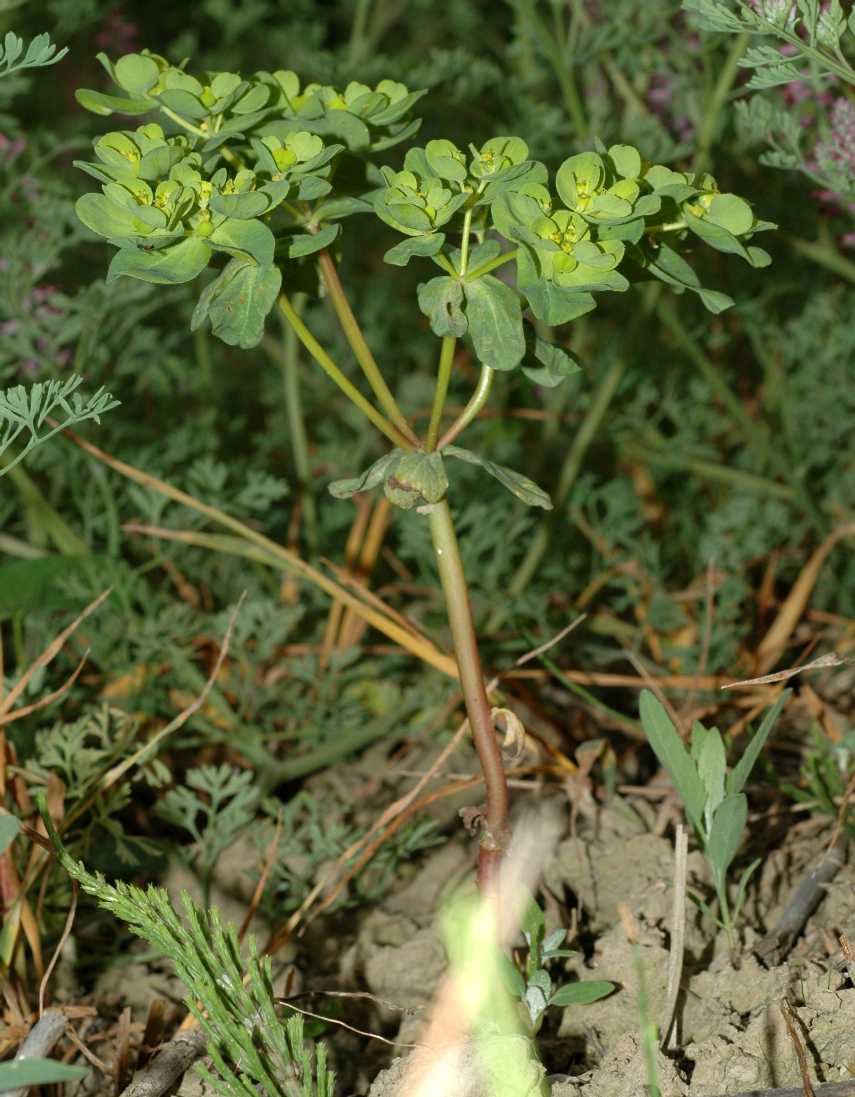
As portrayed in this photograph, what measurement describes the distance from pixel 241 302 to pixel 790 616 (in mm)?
1243

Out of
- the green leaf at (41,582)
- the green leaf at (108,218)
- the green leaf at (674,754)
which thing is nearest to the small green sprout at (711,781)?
the green leaf at (674,754)

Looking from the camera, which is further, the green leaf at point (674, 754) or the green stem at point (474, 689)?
the green leaf at point (674, 754)

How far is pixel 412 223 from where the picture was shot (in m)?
1.05

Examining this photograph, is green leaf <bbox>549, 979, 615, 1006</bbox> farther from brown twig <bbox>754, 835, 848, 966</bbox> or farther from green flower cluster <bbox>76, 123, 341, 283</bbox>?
green flower cluster <bbox>76, 123, 341, 283</bbox>

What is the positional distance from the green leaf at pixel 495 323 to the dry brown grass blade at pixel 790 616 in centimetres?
105

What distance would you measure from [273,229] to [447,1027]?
805mm

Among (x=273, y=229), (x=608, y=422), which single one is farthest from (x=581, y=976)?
(x=608, y=422)

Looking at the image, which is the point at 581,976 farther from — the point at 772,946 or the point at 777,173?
the point at 777,173

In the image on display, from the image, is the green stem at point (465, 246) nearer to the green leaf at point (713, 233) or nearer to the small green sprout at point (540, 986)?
the green leaf at point (713, 233)

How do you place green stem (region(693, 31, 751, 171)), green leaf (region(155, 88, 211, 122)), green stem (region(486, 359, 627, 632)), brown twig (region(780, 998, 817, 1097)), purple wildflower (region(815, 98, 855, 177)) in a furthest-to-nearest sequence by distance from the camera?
1. green stem (region(486, 359, 627, 632))
2. green stem (region(693, 31, 751, 171))
3. purple wildflower (region(815, 98, 855, 177))
4. green leaf (region(155, 88, 211, 122))
5. brown twig (region(780, 998, 817, 1097))

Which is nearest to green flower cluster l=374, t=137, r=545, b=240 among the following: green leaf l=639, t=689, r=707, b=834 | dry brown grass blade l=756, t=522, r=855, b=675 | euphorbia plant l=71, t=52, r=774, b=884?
euphorbia plant l=71, t=52, r=774, b=884

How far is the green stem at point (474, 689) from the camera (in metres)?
1.17

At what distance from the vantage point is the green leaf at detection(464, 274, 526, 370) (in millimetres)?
1063

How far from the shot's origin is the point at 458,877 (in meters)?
1.58
